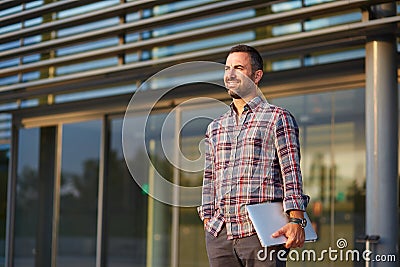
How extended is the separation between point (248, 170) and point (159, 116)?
485cm

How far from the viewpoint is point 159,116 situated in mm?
8578

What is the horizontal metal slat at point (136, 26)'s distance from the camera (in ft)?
22.8

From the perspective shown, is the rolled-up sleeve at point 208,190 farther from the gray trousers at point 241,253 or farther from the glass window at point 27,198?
the glass window at point 27,198

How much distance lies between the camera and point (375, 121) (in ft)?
20.6

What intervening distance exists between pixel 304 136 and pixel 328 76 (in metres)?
1.03

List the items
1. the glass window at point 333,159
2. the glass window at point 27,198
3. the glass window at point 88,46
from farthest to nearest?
1. the glass window at point 27,198
2. the glass window at point 88,46
3. the glass window at point 333,159

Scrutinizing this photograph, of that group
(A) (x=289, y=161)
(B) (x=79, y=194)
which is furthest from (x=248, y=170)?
(B) (x=79, y=194)

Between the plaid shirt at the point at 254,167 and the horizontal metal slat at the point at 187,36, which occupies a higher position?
the horizontal metal slat at the point at 187,36

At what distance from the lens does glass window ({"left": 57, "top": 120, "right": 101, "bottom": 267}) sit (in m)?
9.18

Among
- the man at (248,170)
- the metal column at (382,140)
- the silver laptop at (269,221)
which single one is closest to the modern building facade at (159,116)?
the metal column at (382,140)

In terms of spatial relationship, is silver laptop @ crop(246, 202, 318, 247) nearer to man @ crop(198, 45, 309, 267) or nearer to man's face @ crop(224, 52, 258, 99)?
man @ crop(198, 45, 309, 267)

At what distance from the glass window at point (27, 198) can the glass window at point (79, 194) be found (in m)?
0.43

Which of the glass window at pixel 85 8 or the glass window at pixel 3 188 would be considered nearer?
the glass window at pixel 85 8

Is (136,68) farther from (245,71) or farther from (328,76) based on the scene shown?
(245,71)
